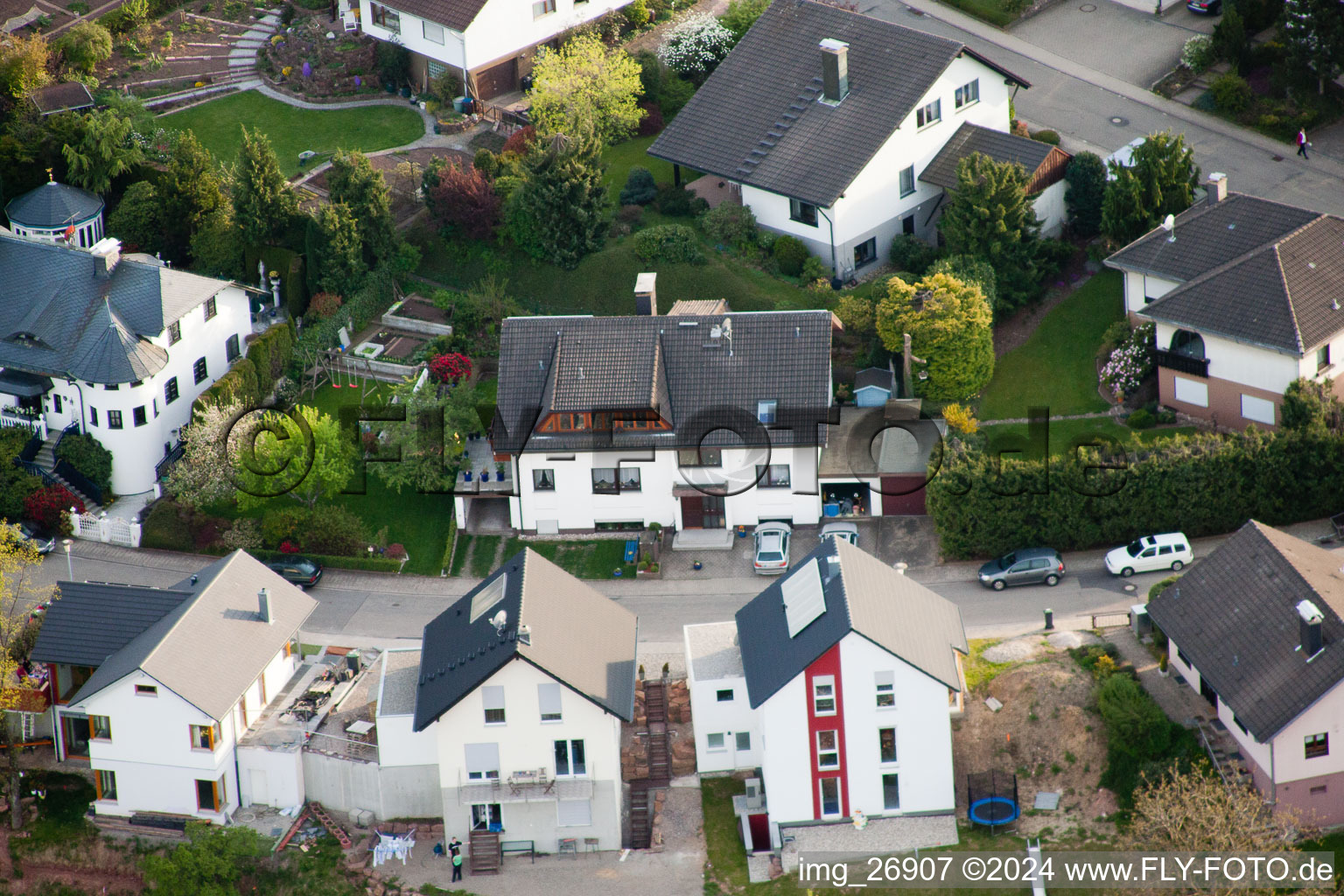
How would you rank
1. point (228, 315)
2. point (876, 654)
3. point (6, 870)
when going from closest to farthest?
point (876, 654) → point (6, 870) → point (228, 315)

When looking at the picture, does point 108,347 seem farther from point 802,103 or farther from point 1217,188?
point 1217,188

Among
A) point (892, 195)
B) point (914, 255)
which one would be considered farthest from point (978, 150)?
point (914, 255)

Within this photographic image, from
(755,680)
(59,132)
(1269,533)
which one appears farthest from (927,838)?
(59,132)

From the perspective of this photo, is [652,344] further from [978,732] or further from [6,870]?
[6,870]

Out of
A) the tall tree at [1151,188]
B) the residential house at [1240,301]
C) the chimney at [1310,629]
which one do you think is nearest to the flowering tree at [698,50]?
the tall tree at [1151,188]

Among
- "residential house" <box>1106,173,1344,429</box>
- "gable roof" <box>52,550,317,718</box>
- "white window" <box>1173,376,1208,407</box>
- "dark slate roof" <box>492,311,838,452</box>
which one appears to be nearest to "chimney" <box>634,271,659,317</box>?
"dark slate roof" <box>492,311,838,452</box>

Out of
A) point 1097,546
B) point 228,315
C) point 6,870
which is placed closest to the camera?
point 6,870

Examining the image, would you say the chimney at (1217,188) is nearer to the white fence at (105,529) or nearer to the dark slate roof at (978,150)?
the dark slate roof at (978,150)
